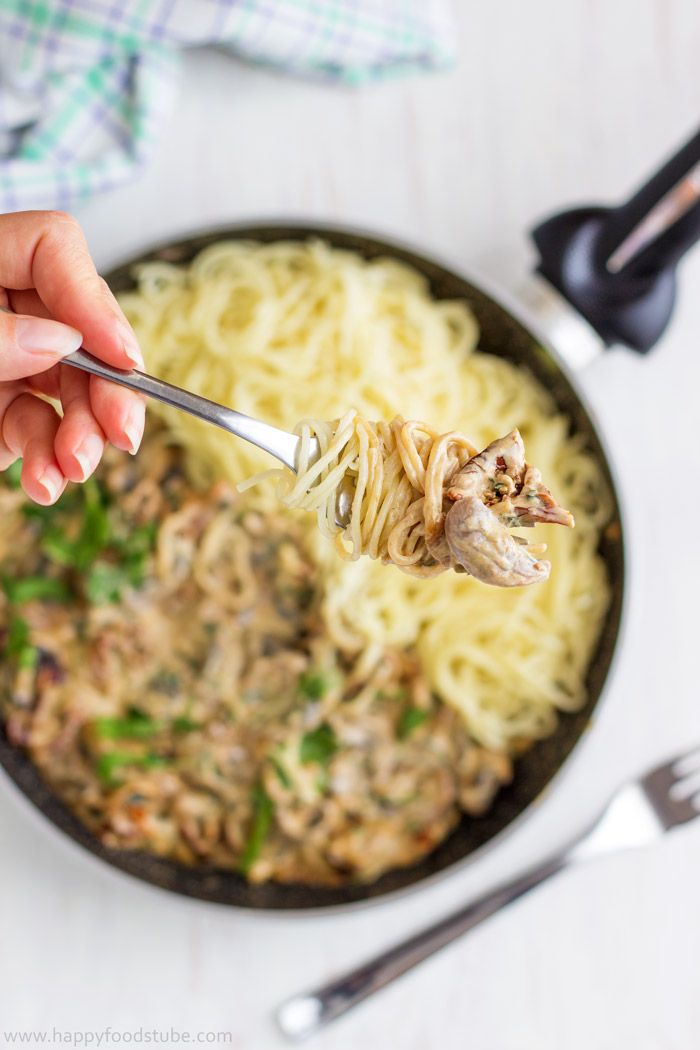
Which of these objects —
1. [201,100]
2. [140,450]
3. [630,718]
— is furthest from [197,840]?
[201,100]

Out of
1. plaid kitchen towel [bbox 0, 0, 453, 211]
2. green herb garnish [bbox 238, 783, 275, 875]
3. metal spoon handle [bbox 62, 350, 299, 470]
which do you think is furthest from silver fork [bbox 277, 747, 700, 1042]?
plaid kitchen towel [bbox 0, 0, 453, 211]

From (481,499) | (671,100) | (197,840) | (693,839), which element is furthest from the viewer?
(671,100)

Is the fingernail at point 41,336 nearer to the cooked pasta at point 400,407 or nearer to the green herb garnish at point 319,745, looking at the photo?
the cooked pasta at point 400,407

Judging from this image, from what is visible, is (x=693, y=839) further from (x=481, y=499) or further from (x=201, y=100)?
(x=201, y=100)

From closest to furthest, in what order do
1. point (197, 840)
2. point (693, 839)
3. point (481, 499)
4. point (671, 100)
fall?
1. point (481, 499)
2. point (197, 840)
3. point (693, 839)
4. point (671, 100)

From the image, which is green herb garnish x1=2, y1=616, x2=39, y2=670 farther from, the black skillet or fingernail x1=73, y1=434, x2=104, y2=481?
fingernail x1=73, y1=434, x2=104, y2=481

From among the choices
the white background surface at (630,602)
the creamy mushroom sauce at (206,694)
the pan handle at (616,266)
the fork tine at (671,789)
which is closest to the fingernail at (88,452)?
the creamy mushroom sauce at (206,694)
